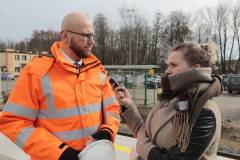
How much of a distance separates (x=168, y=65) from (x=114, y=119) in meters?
0.65

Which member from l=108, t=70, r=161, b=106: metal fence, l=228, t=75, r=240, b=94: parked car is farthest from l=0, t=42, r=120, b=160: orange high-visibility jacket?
l=228, t=75, r=240, b=94: parked car

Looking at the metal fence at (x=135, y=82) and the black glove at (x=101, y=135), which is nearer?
the black glove at (x=101, y=135)

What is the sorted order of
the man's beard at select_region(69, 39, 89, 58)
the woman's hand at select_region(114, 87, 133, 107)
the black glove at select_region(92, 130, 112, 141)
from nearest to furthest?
the black glove at select_region(92, 130, 112, 141), the man's beard at select_region(69, 39, 89, 58), the woman's hand at select_region(114, 87, 133, 107)

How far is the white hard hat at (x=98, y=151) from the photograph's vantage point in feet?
8.04

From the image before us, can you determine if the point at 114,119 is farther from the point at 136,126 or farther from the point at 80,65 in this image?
the point at 80,65

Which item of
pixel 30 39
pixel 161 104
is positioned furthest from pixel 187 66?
pixel 30 39

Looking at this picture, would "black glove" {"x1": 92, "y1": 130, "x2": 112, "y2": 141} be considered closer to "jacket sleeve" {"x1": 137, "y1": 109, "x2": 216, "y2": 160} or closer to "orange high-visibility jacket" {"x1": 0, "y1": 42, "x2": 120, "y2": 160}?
"orange high-visibility jacket" {"x1": 0, "y1": 42, "x2": 120, "y2": 160}

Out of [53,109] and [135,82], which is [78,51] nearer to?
[53,109]

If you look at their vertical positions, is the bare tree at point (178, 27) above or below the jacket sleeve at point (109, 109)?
above

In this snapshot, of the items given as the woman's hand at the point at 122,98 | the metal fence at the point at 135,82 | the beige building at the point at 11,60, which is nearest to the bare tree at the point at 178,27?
the beige building at the point at 11,60

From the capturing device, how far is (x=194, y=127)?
2209 mm

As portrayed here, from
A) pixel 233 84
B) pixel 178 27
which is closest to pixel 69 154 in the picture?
pixel 233 84

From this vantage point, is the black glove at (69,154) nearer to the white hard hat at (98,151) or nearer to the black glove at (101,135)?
the white hard hat at (98,151)

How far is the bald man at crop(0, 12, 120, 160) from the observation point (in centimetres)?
250
